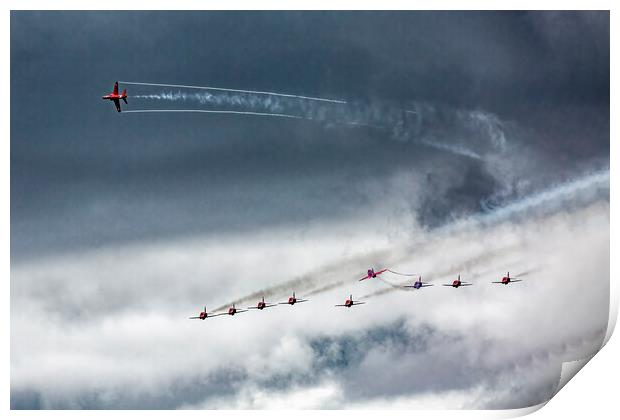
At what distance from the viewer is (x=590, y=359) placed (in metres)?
52.2

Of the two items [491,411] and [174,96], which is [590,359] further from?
[174,96]

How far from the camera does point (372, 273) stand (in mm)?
59906

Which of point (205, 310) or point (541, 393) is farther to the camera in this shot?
point (205, 310)

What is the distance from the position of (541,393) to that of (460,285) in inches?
289

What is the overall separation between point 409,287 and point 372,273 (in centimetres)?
201

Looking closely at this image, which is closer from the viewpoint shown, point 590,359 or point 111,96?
point 590,359
